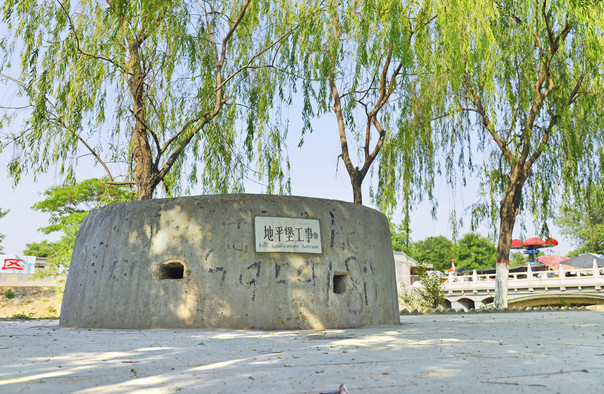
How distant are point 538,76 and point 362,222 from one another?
9.04 meters

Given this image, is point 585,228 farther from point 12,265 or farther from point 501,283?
point 12,265

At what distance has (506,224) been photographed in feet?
45.8

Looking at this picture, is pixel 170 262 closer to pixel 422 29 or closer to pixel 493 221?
pixel 422 29

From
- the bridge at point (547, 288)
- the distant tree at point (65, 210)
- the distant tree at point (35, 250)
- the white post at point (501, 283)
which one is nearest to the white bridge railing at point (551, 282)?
the bridge at point (547, 288)

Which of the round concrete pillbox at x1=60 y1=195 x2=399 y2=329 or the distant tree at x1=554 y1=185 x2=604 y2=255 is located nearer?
the round concrete pillbox at x1=60 y1=195 x2=399 y2=329

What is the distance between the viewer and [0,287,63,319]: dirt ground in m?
20.6

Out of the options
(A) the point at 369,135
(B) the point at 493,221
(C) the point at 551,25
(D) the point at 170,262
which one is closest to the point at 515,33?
(C) the point at 551,25

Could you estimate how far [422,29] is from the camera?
10055 millimetres

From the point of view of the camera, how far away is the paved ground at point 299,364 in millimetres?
2432

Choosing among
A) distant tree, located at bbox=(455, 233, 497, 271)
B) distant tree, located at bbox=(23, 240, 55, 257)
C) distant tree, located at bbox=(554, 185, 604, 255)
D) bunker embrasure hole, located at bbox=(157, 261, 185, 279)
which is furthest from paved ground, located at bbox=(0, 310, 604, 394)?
distant tree, located at bbox=(23, 240, 55, 257)

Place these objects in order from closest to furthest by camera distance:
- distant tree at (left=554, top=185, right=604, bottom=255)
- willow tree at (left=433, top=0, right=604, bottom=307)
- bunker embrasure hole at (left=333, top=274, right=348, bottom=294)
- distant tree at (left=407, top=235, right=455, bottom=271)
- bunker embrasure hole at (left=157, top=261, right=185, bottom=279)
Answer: bunker embrasure hole at (left=157, top=261, right=185, bottom=279) < bunker embrasure hole at (left=333, top=274, right=348, bottom=294) < willow tree at (left=433, top=0, right=604, bottom=307) < distant tree at (left=554, top=185, right=604, bottom=255) < distant tree at (left=407, top=235, right=455, bottom=271)

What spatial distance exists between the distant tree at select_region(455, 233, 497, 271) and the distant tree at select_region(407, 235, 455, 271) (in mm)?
1003

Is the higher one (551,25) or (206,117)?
(551,25)

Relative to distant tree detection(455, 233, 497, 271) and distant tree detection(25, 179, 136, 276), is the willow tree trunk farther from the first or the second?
distant tree detection(455, 233, 497, 271)
